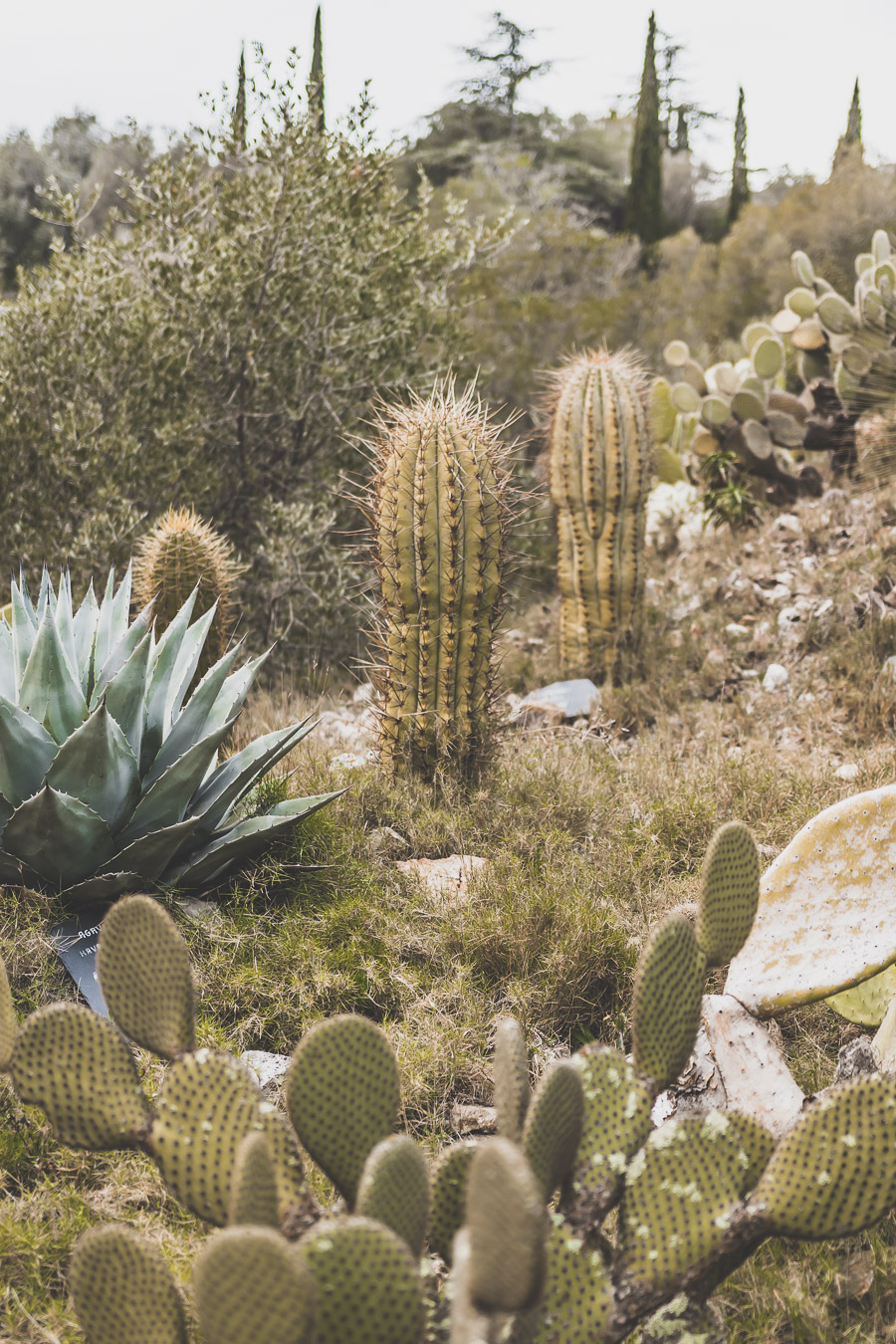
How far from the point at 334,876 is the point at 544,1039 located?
0.86 metres

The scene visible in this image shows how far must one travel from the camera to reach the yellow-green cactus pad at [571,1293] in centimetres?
129

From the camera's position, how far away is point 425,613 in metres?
3.64

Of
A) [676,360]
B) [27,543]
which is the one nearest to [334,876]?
[27,543]

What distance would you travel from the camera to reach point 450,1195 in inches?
56.1

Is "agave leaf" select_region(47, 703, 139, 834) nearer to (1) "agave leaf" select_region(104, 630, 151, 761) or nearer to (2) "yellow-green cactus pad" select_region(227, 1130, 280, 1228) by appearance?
(1) "agave leaf" select_region(104, 630, 151, 761)

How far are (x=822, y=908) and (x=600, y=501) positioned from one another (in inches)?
125

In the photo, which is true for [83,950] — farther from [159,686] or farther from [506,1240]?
[506,1240]

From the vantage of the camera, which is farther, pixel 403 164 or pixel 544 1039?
pixel 403 164

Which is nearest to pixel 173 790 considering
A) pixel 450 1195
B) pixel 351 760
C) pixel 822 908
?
pixel 351 760

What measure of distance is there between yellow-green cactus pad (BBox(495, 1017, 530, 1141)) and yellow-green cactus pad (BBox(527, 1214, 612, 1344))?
0.14 meters

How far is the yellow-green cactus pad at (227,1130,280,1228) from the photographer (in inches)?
46.8

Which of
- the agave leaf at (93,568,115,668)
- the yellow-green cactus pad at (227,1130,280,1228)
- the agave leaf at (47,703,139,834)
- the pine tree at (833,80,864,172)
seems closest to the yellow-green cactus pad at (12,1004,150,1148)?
the yellow-green cactus pad at (227,1130,280,1228)

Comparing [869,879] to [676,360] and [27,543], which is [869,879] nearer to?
[27,543]

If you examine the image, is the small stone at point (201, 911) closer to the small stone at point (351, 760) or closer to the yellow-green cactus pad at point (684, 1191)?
the small stone at point (351, 760)
